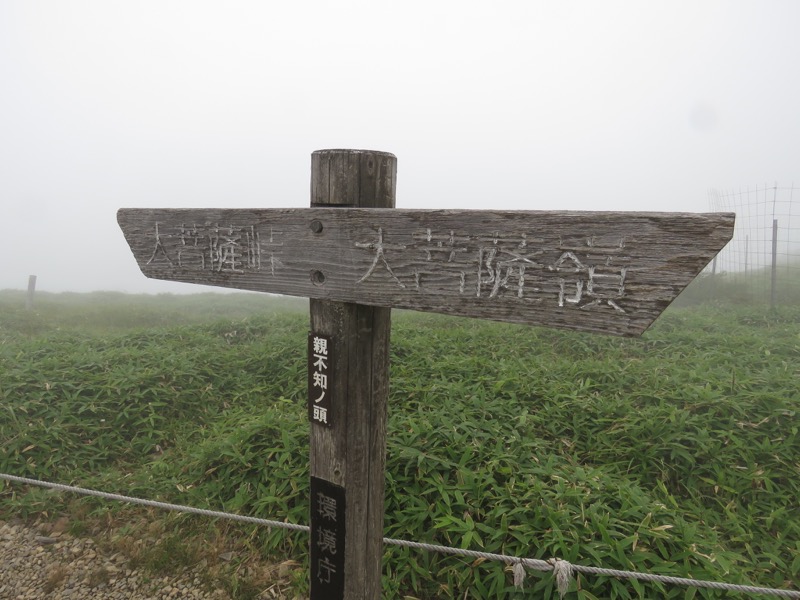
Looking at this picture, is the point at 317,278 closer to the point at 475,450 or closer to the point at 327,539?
the point at 327,539

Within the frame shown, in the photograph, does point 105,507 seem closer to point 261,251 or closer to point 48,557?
point 48,557

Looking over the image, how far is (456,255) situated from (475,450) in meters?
2.59

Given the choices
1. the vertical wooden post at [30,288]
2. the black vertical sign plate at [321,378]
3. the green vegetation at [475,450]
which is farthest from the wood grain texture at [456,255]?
the vertical wooden post at [30,288]

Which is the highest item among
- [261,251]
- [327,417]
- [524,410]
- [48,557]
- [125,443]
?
[261,251]

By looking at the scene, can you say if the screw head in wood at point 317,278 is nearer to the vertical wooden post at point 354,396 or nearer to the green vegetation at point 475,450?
the vertical wooden post at point 354,396

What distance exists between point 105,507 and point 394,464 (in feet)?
8.03

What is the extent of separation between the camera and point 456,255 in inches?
54.2

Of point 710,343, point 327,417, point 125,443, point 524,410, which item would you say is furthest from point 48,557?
point 710,343

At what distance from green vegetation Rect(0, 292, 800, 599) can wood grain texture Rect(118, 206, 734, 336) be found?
6.65 feet

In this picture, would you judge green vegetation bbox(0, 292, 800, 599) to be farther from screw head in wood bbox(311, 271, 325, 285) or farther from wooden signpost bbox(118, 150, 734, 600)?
screw head in wood bbox(311, 271, 325, 285)

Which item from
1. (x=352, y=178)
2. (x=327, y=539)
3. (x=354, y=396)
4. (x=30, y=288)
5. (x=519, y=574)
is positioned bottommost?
(x=519, y=574)

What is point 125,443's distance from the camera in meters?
4.51

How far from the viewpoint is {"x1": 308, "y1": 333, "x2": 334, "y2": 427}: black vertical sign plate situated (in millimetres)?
1828

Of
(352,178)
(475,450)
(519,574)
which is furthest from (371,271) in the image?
(475,450)
